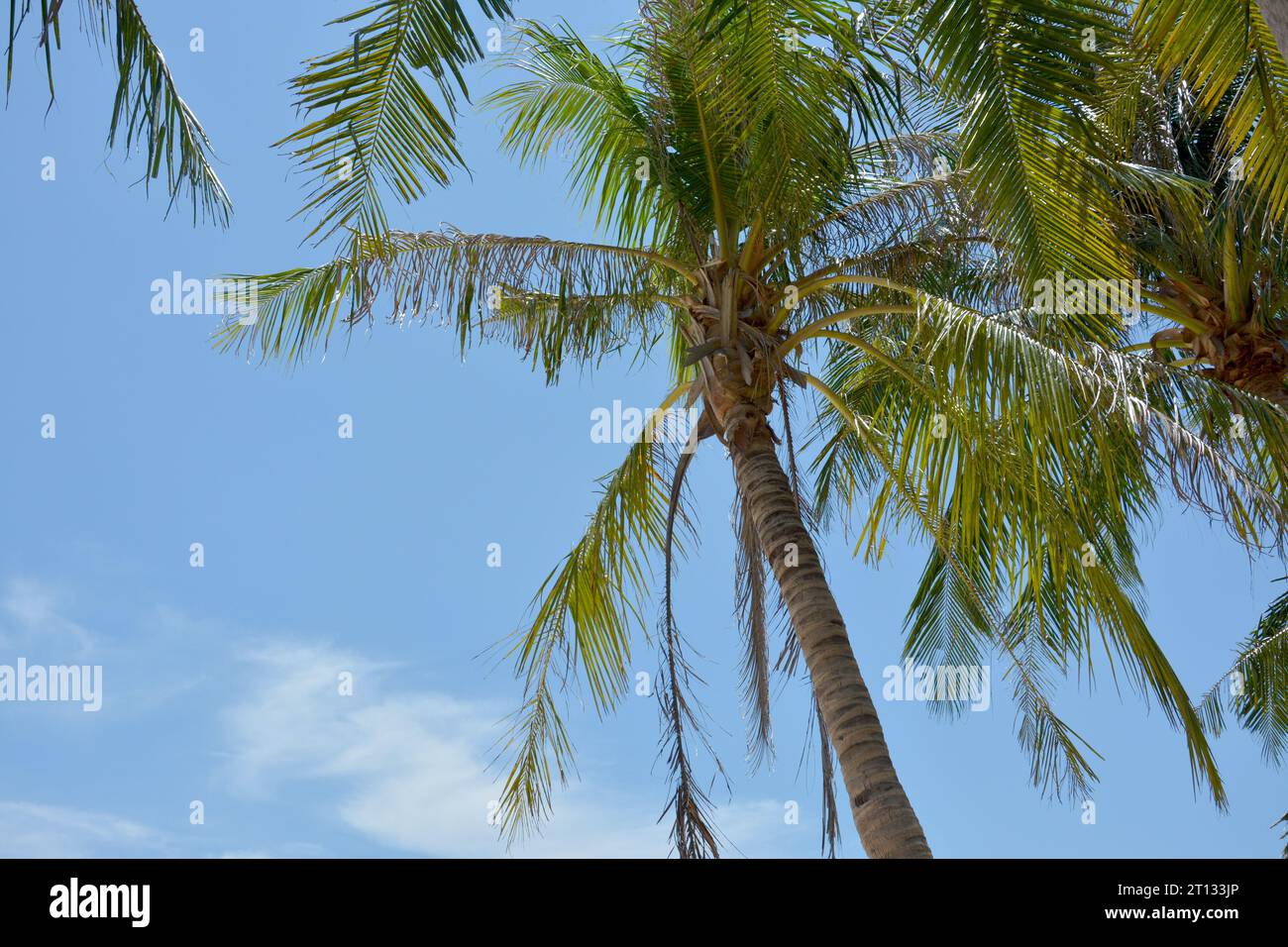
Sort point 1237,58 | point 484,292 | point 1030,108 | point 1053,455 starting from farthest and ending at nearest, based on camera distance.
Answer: point 484,292 < point 1053,455 < point 1030,108 < point 1237,58

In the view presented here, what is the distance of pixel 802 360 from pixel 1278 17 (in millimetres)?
5436

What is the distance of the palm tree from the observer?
5980 millimetres

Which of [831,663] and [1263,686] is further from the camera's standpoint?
[1263,686]

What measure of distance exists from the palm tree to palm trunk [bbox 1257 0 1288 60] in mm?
2035

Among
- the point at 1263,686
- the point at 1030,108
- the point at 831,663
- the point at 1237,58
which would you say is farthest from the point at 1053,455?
the point at 1263,686

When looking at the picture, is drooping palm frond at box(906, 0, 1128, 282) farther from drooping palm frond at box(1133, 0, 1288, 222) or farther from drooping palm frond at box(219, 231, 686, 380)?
drooping palm frond at box(219, 231, 686, 380)

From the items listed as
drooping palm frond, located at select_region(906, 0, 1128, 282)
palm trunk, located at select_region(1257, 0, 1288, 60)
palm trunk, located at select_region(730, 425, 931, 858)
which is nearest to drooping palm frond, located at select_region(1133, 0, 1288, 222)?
drooping palm frond, located at select_region(906, 0, 1128, 282)

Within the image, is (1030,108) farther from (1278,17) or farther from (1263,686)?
(1263,686)

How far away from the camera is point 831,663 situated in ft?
22.1

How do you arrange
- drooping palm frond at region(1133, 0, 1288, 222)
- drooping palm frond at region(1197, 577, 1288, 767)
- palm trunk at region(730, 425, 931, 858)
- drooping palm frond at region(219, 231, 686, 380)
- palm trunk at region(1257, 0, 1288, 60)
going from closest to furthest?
palm trunk at region(1257, 0, 1288, 60)
drooping palm frond at region(1133, 0, 1288, 222)
palm trunk at region(730, 425, 931, 858)
drooping palm frond at region(219, 231, 686, 380)
drooping palm frond at region(1197, 577, 1288, 767)

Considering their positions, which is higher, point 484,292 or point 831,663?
point 484,292

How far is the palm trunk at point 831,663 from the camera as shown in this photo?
19.8ft
